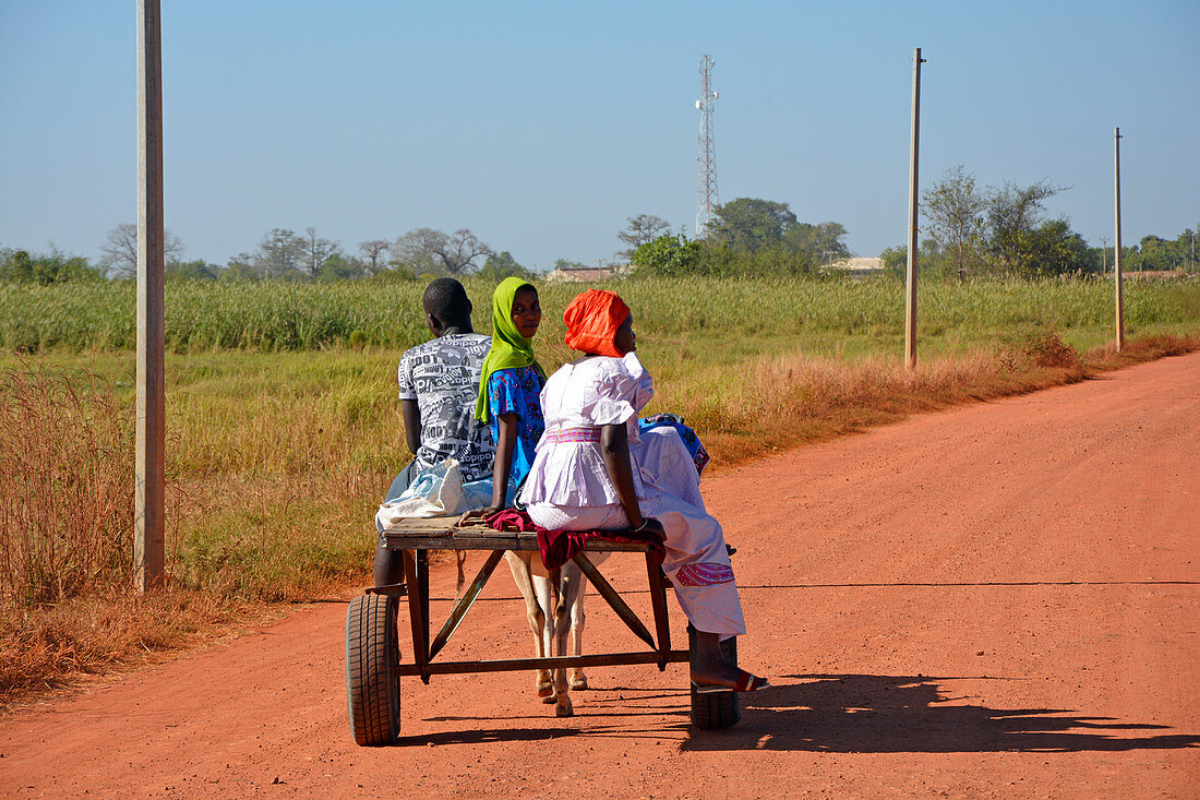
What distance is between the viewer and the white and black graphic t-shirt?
4188 millimetres

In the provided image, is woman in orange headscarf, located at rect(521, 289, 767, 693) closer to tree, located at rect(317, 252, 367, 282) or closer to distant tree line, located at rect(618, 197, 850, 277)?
distant tree line, located at rect(618, 197, 850, 277)

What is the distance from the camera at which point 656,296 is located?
35125 mm

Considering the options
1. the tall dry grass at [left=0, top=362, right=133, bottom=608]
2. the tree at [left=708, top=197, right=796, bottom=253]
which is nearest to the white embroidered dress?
the tall dry grass at [left=0, top=362, right=133, bottom=608]

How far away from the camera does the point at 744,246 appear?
7719 cm

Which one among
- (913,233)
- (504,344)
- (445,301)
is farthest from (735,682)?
(913,233)

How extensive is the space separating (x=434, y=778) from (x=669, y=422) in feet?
4.96

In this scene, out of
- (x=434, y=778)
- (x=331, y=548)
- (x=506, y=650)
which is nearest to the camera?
(x=434, y=778)

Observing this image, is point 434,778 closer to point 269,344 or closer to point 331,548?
point 331,548

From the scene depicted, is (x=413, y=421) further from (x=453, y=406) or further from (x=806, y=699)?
(x=806, y=699)

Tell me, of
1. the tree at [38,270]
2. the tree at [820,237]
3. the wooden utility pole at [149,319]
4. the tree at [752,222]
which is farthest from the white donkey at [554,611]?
the tree at [820,237]

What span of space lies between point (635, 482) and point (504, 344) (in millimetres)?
745

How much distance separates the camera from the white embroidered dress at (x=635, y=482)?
3.57 meters

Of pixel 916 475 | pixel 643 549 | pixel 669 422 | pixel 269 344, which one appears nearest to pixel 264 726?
pixel 643 549

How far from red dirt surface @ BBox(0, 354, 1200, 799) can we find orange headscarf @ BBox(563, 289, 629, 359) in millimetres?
→ 1477
